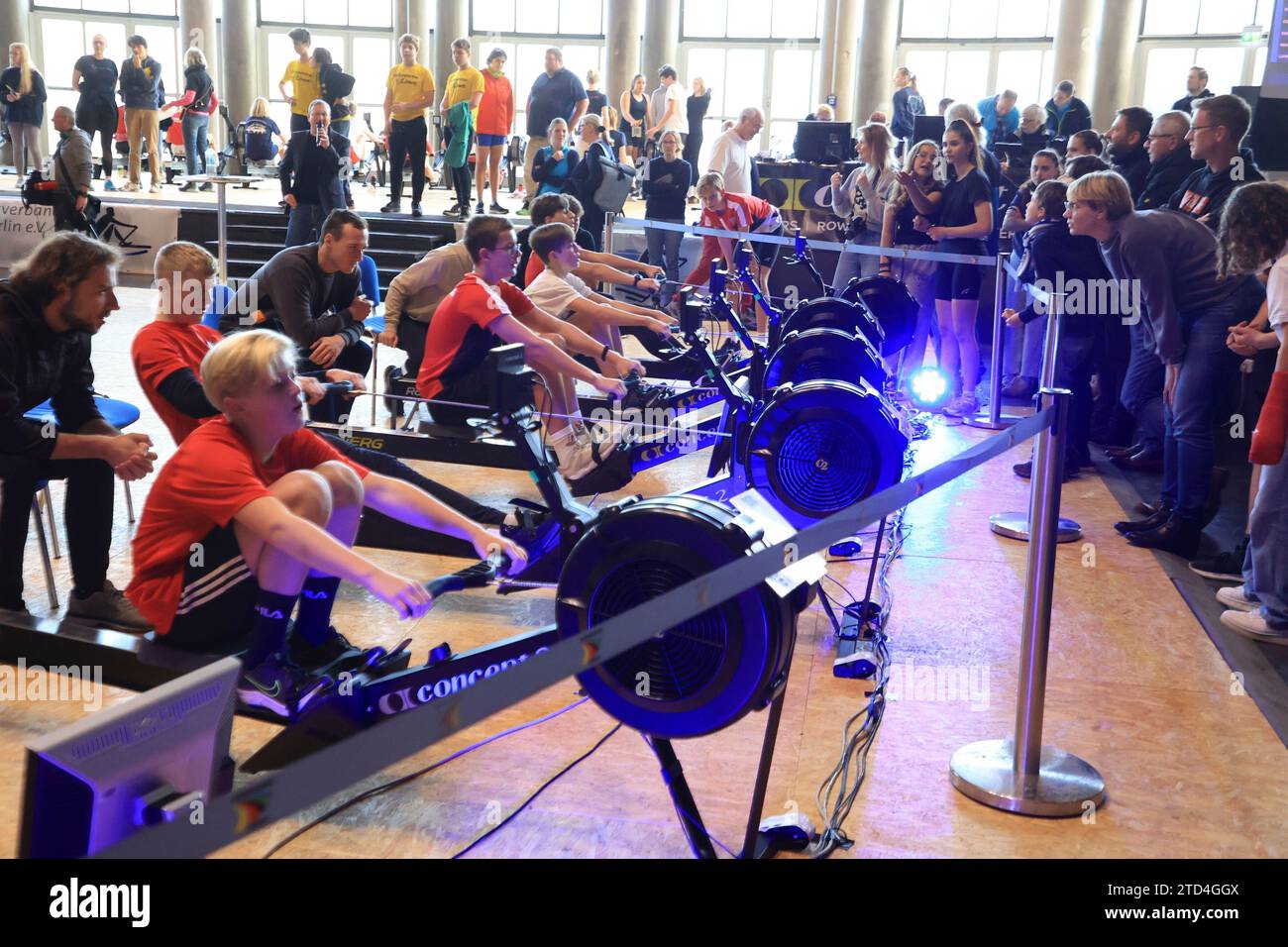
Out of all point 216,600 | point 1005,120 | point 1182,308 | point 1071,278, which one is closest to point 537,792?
point 216,600

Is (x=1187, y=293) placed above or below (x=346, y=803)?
above

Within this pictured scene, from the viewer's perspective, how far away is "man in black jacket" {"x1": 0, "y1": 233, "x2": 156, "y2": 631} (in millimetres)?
3578

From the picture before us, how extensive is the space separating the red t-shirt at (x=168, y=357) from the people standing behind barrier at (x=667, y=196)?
269 inches

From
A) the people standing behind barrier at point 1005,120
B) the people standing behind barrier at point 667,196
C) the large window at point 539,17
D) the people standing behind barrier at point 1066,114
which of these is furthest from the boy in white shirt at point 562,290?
the large window at point 539,17

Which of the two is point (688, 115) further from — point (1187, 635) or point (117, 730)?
point (117, 730)

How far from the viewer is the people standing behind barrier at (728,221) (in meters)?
9.60

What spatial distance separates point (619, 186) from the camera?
1043 cm

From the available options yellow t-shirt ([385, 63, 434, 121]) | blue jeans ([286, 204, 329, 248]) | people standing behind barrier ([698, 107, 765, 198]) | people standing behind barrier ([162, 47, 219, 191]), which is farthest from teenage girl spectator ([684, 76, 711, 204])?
blue jeans ([286, 204, 329, 248])

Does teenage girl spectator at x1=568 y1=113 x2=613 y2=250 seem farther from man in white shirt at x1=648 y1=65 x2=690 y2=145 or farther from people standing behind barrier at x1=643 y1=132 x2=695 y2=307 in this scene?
A: man in white shirt at x1=648 y1=65 x2=690 y2=145

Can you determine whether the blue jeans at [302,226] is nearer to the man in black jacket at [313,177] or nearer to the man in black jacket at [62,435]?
the man in black jacket at [313,177]

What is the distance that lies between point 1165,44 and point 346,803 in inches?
833
